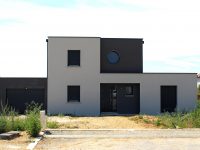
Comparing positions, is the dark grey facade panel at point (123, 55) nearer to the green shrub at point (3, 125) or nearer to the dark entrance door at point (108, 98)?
the dark entrance door at point (108, 98)

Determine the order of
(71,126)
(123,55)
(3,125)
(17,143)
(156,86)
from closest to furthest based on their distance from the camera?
(17,143), (3,125), (71,126), (156,86), (123,55)

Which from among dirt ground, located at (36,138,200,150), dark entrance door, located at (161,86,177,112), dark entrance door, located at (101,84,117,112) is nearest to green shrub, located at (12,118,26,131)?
dirt ground, located at (36,138,200,150)

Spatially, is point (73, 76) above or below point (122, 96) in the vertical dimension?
above

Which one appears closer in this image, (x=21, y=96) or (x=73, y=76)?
(x=73, y=76)

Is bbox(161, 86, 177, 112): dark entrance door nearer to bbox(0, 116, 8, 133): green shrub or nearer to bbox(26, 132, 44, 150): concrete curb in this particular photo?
bbox(0, 116, 8, 133): green shrub

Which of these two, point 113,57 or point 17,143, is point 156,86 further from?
point 17,143

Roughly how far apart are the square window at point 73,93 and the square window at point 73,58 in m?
1.80

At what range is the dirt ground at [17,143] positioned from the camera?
15.3 metres

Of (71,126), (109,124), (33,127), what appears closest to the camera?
(33,127)

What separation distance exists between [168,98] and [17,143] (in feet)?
71.4

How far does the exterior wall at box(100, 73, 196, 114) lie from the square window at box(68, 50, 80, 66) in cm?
221

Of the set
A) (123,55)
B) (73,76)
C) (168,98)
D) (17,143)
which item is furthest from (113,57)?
(17,143)

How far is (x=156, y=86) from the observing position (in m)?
35.6

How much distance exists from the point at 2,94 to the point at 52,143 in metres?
20.2
